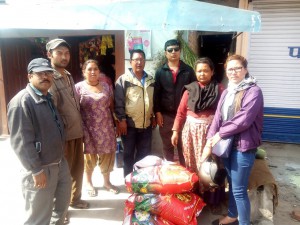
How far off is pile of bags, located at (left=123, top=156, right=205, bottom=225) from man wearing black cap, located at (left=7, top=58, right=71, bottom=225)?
841 millimetres

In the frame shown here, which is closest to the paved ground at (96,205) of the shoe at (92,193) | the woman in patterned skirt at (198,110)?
the shoe at (92,193)

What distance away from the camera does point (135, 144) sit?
394cm

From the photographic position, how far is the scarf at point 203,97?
319 cm

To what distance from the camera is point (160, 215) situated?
301cm

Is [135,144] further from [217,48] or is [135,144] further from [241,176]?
[217,48]

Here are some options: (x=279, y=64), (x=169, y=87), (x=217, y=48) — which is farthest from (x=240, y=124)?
(x=217, y=48)

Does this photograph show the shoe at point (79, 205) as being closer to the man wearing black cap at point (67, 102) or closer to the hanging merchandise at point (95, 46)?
the man wearing black cap at point (67, 102)

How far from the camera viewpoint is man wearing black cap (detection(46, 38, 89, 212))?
10.1 ft

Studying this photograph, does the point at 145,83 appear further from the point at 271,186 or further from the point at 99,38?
the point at 99,38

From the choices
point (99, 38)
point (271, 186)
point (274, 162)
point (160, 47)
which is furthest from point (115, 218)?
point (99, 38)

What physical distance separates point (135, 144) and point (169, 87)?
3.04 ft

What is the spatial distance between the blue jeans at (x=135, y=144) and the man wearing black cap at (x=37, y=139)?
1.15 metres

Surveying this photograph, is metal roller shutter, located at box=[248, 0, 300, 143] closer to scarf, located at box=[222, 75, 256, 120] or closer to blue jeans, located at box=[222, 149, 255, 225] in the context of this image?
scarf, located at box=[222, 75, 256, 120]

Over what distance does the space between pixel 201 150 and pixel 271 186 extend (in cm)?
84
